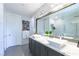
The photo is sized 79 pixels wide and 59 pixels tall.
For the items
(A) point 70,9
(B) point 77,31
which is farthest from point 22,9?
(B) point 77,31

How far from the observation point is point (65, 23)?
8.37 ft

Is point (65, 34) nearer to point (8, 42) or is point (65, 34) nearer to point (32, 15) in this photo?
point (32, 15)

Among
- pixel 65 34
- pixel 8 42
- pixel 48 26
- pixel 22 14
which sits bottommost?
pixel 8 42

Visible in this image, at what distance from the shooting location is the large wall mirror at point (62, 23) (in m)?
2.26

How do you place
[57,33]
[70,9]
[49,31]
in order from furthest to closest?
[49,31], [57,33], [70,9]

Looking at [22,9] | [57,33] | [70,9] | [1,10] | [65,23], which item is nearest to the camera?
[1,10]

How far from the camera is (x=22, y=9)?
2021 mm

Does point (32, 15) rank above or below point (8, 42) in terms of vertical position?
above

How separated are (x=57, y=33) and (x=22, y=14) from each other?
1.21m

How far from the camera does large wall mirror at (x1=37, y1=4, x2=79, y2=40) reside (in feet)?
7.42

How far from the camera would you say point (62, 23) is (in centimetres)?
264

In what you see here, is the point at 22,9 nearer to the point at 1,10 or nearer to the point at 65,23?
the point at 1,10

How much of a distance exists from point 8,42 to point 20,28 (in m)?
0.50

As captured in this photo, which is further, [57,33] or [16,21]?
[57,33]
